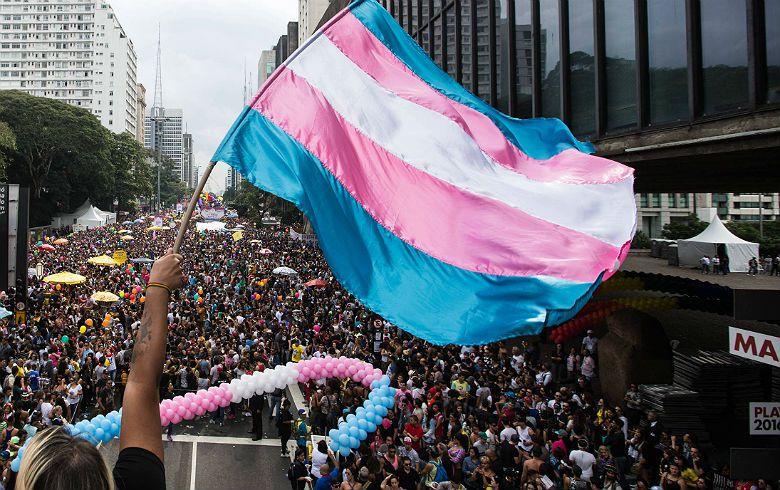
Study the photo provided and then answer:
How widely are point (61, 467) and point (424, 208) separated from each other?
4.76m

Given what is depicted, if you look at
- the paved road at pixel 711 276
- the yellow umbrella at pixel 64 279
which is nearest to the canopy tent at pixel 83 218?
the yellow umbrella at pixel 64 279

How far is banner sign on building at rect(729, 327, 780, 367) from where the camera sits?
6.93 m

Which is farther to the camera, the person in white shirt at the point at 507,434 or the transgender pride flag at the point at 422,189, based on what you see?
A: the person in white shirt at the point at 507,434

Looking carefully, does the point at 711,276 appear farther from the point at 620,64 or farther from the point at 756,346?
the point at 756,346

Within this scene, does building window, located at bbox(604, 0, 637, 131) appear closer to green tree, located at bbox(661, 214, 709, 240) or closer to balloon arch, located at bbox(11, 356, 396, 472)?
balloon arch, located at bbox(11, 356, 396, 472)

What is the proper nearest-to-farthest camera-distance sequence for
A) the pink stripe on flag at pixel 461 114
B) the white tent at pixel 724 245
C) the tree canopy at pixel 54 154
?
1. the pink stripe on flag at pixel 461 114
2. the white tent at pixel 724 245
3. the tree canopy at pixel 54 154

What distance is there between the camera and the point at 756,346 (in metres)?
7.23

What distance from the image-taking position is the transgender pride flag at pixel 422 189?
5262mm

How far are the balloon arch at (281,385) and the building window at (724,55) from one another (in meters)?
7.86

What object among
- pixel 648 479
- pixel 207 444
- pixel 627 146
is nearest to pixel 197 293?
pixel 207 444

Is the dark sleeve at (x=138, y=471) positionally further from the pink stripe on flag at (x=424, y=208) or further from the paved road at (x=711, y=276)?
the paved road at (x=711, y=276)

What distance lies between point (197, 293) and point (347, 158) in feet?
77.6

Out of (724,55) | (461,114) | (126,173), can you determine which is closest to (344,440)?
(461,114)

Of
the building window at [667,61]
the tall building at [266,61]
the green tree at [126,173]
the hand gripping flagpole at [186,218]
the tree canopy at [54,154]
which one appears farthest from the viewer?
the tall building at [266,61]
